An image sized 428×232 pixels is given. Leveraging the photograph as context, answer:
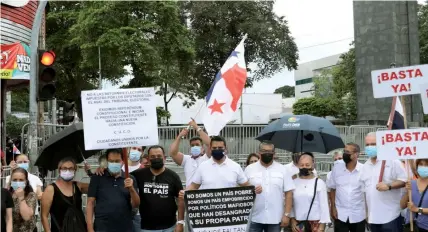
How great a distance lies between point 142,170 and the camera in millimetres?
7031

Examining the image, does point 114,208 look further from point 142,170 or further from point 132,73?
point 132,73

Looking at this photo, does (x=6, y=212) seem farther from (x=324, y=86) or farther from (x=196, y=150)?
(x=324, y=86)

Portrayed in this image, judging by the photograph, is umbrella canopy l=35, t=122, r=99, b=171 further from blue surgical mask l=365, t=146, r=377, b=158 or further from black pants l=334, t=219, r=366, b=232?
blue surgical mask l=365, t=146, r=377, b=158

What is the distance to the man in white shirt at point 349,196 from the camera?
7.60 metres

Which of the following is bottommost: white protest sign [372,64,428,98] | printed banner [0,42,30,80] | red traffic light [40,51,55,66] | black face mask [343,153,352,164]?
black face mask [343,153,352,164]

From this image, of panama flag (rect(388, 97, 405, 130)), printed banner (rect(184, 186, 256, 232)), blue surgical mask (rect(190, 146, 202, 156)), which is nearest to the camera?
printed banner (rect(184, 186, 256, 232))

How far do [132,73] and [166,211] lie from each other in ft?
78.8

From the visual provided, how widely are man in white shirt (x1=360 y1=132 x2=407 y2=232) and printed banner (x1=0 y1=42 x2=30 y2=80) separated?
29.6 ft

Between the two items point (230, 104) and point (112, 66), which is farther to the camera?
point (112, 66)

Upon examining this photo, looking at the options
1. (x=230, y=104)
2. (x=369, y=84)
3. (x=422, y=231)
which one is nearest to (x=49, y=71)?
(x=230, y=104)

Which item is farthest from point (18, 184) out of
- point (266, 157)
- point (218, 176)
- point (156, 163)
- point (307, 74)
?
point (307, 74)

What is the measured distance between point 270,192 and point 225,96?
209 centimetres

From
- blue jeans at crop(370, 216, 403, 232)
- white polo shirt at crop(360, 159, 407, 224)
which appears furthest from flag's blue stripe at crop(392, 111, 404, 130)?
blue jeans at crop(370, 216, 403, 232)

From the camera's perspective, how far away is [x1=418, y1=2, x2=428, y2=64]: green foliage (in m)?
40.8
